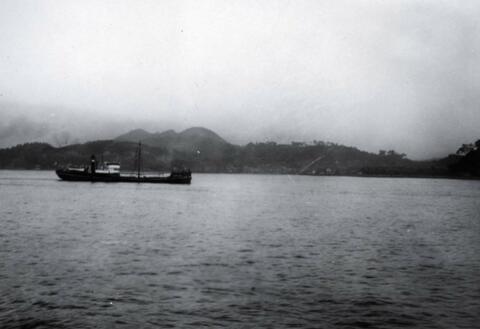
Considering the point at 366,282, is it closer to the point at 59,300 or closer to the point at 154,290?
the point at 154,290

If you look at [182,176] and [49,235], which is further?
[182,176]

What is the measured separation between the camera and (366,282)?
19.7 meters

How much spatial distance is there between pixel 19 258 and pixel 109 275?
20.0 ft

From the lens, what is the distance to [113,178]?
124875 millimetres

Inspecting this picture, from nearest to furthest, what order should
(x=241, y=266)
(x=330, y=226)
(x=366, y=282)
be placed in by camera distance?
1. (x=366, y=282)
2. (x=241, y=266)
3. (x=330, y=226)

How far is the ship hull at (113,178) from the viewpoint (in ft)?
407

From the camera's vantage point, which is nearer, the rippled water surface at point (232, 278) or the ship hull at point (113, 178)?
the rippled water surface at point (232, 278)

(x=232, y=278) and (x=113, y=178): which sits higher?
(x=113, y=178)

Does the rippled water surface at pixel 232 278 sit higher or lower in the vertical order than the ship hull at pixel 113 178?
lower

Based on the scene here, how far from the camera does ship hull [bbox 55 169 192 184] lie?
124 m

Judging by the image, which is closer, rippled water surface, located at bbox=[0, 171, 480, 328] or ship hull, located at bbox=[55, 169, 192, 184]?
rippled water surface, located at bbox=[0, 171, 480, 328]

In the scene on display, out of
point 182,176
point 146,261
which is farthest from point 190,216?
point 182,176

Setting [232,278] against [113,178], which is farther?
[113,178]

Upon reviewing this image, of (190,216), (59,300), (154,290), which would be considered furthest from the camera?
(190,216)
